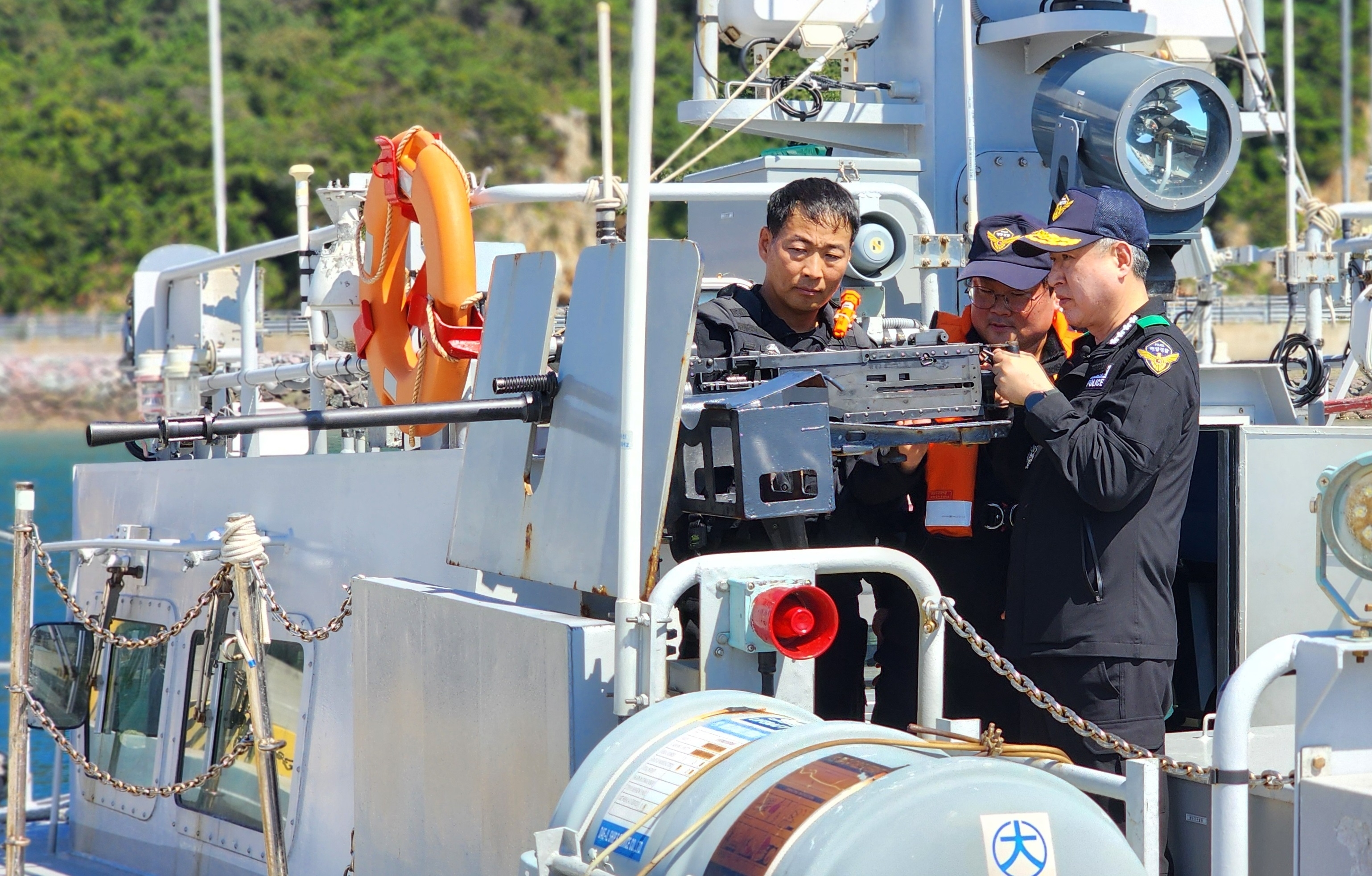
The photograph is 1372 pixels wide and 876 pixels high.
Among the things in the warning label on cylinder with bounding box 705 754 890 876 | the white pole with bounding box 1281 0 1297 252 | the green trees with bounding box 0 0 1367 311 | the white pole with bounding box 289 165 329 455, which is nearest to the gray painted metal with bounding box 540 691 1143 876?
the warning label on cylinder with bounding box 705 754 890 876

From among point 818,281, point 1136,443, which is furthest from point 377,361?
point 1136,443

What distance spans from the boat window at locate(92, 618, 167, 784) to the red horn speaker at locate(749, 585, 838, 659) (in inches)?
150

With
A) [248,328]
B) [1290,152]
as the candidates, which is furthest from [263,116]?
[1290,152]

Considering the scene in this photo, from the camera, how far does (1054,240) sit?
2.91 m

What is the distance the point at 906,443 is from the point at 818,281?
1.83 ft

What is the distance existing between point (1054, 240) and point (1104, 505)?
525 mm

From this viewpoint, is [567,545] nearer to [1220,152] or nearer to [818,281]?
[818,281]

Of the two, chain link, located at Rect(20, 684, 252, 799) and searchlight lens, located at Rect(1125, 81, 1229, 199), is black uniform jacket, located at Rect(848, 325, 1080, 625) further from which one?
searchlight lens, located at Rect(1125, 81, 1229, 199)

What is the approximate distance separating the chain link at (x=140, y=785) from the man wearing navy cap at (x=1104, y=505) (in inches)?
101

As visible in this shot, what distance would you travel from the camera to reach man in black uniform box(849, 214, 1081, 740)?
3059 mm

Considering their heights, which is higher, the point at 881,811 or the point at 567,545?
the point at 567,545

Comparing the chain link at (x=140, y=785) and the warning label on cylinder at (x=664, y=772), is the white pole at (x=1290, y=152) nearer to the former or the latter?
the chain link at (x=140, y=785)

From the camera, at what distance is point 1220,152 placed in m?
5.29

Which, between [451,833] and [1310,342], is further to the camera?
[1310,342]
